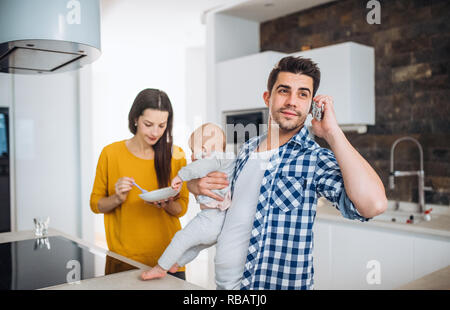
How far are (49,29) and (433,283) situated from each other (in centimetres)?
129

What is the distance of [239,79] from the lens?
8.13 feet

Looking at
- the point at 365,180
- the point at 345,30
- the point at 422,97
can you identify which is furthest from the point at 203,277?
the point at 345,30

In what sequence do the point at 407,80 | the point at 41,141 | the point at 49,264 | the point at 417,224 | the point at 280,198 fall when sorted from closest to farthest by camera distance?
1. the point at 280,198
2. the point at 49,264
3. the point at 417,224
4. the point at 407,80
5. the point at 41,141

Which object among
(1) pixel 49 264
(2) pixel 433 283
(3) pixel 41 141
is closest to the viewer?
(2) pixel 433 283

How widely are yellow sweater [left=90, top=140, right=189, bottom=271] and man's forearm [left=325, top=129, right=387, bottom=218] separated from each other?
654 millimetres

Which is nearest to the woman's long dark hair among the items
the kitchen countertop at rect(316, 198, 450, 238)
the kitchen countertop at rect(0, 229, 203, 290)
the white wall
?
the kitchen countertop at rect(0, 229, 203, 290)

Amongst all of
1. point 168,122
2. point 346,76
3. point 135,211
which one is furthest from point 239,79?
point 135,211

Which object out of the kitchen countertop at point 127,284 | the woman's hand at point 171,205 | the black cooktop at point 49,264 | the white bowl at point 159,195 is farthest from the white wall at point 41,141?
the kitchen countertop at point 127,284

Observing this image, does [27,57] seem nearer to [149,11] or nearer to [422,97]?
[149,11]

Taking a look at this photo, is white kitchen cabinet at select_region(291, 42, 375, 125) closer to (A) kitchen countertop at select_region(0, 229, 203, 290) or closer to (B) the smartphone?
(B) the smartphone

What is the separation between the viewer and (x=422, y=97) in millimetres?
2188

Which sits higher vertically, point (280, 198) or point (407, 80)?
point (407, 80)

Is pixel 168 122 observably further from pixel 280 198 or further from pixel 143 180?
pixel 280 198
